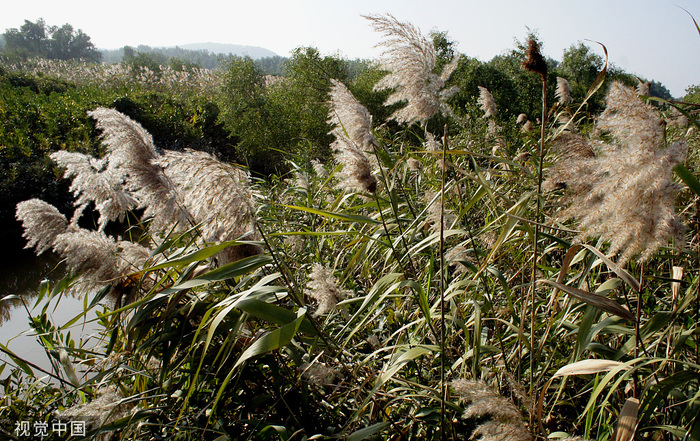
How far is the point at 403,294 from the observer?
5.64 feet

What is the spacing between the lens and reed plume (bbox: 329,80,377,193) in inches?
65.5

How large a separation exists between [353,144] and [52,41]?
111 metres

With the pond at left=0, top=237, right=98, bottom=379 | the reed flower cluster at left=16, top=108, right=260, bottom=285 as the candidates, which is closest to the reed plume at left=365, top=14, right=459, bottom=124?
the reed flower cluster at left=16, top=108, right=260, bottom=285

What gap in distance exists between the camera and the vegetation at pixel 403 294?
977mm

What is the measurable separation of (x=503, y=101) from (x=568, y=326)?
17.0m

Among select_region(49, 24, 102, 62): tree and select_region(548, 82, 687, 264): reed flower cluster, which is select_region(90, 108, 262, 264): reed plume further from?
select_region(49, 24, 102, 62): tree

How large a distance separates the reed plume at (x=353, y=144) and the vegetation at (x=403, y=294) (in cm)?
1

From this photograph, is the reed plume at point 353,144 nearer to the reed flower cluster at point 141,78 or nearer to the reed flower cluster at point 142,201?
the reed flower cluster at point 142,201

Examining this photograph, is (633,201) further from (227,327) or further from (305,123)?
(305,123)

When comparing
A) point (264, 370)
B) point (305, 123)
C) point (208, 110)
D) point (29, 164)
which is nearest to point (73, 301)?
point (29, 164)

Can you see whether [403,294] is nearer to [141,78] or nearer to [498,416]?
[498,416]

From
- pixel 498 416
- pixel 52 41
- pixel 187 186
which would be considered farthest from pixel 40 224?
pixel 52 41

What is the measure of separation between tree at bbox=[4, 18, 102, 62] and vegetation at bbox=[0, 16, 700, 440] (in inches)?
3786

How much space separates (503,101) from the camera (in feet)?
54.3
